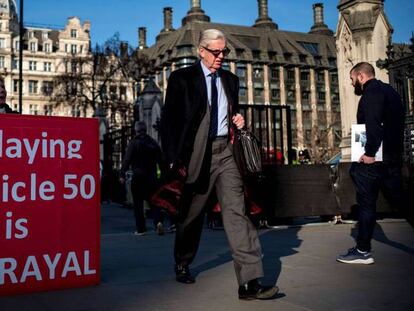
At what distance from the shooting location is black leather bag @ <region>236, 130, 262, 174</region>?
12.3 feet

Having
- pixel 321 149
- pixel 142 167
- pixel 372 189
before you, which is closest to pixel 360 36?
pixel 142 167

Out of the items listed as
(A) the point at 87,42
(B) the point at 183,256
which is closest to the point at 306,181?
(B) the point at 183,256

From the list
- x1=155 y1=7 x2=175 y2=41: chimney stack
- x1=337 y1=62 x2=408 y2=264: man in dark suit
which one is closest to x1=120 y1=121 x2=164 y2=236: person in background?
x1=337 y1=62 x2=408 y2=264: man in dark suit

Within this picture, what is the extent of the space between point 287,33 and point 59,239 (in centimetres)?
8163

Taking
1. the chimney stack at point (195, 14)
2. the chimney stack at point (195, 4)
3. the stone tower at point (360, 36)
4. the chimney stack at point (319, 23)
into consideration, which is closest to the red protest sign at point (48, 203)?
the stone tower at point (360, 36)

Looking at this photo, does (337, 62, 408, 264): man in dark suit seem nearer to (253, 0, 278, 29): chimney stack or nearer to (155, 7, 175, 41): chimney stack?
(253, 0, 278, 29): chimney stack

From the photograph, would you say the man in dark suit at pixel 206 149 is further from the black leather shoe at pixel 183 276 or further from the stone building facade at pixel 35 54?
the stone building facade at pixel 35 54

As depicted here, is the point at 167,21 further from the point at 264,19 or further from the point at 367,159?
the point at 367,159

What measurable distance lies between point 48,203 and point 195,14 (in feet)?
256

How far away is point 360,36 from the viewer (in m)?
12.0

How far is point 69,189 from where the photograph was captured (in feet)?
13.0

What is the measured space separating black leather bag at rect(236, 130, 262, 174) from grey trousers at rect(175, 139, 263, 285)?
8 cm

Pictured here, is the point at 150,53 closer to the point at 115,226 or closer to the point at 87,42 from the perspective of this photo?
the point at 87,42

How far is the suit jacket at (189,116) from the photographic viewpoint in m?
3.72
